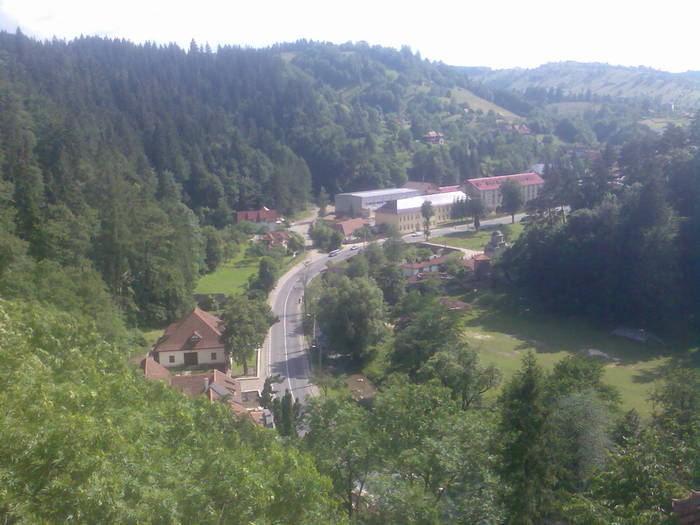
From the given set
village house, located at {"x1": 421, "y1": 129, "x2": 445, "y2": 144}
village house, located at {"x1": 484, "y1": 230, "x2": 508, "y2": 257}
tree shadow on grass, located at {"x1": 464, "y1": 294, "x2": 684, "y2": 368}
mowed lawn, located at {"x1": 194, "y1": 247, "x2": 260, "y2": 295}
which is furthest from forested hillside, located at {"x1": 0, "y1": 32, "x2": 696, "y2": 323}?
village house, located at {"x1": 484, "y1": 230, "x2": 508, "y2": 257}

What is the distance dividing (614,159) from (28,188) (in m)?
37.8

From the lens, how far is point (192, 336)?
2297 cm

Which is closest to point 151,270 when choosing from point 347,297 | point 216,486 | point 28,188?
point 28,188

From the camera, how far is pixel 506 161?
72.5 meters

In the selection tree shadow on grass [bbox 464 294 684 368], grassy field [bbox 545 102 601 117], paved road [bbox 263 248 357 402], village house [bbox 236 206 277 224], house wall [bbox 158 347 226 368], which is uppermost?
grassy field [bbox 545 102 601 117]

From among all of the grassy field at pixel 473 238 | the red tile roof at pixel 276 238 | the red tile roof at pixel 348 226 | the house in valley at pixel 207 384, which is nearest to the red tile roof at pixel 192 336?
the house in valley at pixel 207 384

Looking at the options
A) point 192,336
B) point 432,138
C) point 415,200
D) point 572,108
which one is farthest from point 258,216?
point 572,108

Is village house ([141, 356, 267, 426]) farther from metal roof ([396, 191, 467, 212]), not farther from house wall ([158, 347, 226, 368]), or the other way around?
→ metal roof ([396, 191, 467, 212])

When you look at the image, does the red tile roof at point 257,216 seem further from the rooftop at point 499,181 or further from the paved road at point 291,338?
the rooftop at point 499,181

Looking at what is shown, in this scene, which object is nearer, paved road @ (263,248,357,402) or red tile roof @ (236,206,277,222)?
paved road @ (263,248,357,402)

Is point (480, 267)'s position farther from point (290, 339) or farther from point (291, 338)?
point (290, 339)

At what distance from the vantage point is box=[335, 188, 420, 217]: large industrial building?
5692 cm

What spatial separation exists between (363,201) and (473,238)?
44.2 ft

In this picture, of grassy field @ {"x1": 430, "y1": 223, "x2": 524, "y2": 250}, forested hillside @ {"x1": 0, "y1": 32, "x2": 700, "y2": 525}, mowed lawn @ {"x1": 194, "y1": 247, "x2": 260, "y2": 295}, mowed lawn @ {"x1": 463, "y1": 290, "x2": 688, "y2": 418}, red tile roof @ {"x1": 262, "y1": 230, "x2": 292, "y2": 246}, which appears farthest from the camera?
red tile roof @ {"x1": 262, "y1": 230, "x2": 292, "y2": 246}
